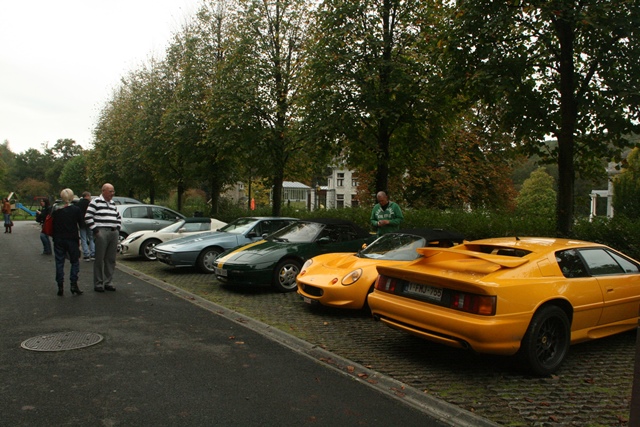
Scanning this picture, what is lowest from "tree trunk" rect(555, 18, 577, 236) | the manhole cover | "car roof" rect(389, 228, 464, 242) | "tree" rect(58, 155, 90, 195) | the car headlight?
the manhole cover

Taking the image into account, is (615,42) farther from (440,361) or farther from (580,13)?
(440,361)

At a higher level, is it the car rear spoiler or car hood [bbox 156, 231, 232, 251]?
the car rear spoiler

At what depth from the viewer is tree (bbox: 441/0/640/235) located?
7867 mm

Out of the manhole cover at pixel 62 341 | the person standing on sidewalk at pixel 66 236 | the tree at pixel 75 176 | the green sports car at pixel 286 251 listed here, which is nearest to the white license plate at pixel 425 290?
→ the manhole cover at pixel 62 341

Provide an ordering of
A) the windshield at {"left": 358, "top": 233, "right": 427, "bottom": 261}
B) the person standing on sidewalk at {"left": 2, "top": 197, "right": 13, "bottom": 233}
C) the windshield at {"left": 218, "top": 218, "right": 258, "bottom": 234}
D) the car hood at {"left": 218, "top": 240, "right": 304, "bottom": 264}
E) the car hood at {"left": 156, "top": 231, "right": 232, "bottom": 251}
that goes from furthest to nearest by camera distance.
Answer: the person standing on sidewalk at {"left": 2, "top": 197, "right": 13, "bottom": 233}
the windshield at {"left": 218, "top": 218, "right": 258, "bottom": 234}
the car hood at {"left": 156, "top": 231, "right": 232, "bottom": 251}
the car hood at {"left": 218, "top": 240, "right": 304, "bottom": 264}
the windshield at {"left": 358, "top": 233, "right": 427, "bottom": 261}

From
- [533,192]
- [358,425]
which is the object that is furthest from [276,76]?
[533,192]

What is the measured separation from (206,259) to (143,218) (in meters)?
7.12

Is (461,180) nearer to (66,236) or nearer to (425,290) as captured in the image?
(66,236)

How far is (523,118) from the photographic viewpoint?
31.1 ft

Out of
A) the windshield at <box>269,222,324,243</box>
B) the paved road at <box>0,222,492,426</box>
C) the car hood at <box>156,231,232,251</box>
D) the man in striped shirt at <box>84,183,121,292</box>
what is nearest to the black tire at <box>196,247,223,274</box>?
the car hood at <box>156,231,232,251</box>

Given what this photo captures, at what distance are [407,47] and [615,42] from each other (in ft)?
16.6

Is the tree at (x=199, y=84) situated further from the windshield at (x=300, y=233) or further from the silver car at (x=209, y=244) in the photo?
the windshield at (x=300, y=233)

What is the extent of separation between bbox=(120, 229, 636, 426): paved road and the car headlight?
58 cm

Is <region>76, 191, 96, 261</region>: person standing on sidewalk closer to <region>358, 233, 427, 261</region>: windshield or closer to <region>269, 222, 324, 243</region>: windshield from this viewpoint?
<region>269, 222, 324, 243</region>: windshield
